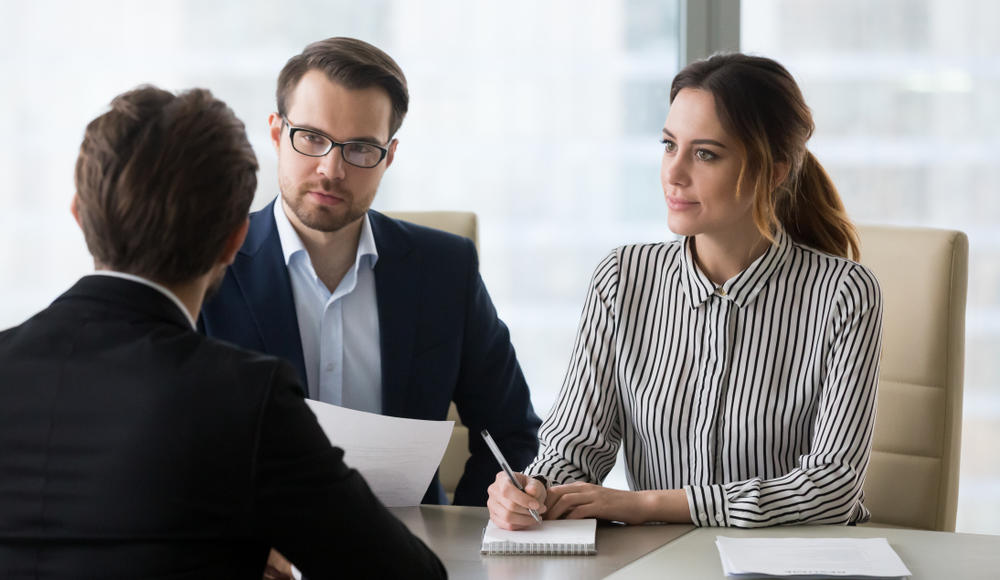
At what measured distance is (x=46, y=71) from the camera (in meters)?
3.09

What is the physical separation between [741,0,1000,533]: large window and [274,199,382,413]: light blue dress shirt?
1.72 metres

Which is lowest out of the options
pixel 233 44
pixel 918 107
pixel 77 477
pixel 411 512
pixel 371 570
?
pixel 411 512

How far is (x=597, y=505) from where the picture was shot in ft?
5.29

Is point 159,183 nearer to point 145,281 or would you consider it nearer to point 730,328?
point 145,281

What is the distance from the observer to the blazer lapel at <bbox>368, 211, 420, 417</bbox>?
2021 mm

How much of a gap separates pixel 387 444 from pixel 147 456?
0.68 metres

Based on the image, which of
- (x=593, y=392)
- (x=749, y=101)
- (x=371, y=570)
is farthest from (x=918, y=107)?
(x=371, y=570)

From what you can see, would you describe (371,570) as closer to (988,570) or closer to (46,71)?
(988,570)

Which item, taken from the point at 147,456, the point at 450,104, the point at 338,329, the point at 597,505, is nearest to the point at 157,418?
the point at 147,456

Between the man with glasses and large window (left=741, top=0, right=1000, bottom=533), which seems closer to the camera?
the man with glasses

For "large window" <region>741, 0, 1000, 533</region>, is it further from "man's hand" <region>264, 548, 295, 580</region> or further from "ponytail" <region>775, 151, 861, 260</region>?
"man's hand" <region>264, 548, 295, 580</region>

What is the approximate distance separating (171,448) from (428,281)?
118cm

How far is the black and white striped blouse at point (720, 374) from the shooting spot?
179 cm

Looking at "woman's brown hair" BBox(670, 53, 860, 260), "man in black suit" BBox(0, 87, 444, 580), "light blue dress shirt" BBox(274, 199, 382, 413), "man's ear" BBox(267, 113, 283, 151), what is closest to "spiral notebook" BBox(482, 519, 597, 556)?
"man in black suit" BBox(0, 87, 444, 580)
